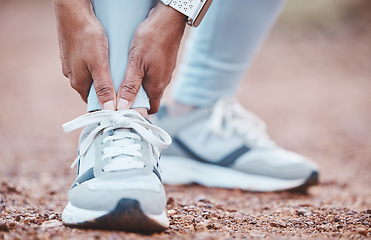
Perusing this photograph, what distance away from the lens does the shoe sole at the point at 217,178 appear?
5.31ft

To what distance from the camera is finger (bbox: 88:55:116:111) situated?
3.20 feet

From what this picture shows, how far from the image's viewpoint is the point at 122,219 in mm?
833

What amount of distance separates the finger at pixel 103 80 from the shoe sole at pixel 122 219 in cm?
26

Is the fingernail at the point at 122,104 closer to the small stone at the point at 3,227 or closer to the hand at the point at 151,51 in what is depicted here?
the hand at the point at 151,51

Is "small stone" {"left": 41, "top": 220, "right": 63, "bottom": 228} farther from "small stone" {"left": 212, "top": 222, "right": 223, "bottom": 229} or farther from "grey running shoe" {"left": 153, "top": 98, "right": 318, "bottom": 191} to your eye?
Answer: "grey running shoe" {"left": 153, "top": 98, "right": 318, "bottom": 191}

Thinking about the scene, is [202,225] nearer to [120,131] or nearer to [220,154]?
[120,131]

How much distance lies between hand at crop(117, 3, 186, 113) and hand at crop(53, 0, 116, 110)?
1.6 inches

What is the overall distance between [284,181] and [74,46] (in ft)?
3.30

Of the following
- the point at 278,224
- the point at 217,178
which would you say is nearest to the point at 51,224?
the point at 278,224

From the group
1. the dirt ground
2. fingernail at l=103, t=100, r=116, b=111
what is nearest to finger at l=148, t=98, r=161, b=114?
fingernail at l=103, t=100, r=116, b=111

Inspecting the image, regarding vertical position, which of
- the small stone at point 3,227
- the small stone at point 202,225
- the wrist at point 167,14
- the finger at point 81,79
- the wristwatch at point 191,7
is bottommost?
the small stone at point 3,227

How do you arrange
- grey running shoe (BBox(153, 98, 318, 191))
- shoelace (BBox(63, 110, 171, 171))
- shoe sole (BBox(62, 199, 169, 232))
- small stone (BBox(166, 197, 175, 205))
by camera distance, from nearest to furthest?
shoe sole (BBox(62, 199, 169, 232)) → shoelace (BBox(63, 110, 171, 171)) → small stone (BBox(166, 197, 175, 205)) → grey running shoe (BBox(153, 98, 318, 191))

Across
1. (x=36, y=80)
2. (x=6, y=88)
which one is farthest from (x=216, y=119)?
(x=36, y=80)

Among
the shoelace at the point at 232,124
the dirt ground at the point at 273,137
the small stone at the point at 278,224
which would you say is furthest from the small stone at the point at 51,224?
the shoelace at the point at 232,124
